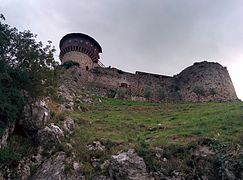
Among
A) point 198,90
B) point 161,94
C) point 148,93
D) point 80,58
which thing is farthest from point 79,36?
point 198,90

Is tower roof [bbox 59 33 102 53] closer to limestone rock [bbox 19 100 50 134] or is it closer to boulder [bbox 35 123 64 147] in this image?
limestone rock [bbox 19 100 50 134]

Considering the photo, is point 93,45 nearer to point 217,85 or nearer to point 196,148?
point 217,85

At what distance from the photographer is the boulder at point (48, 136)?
17.4 metres

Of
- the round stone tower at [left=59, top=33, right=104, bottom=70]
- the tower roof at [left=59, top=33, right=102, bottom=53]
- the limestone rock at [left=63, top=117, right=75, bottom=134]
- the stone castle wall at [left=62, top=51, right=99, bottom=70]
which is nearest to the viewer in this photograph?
the limestone rock at [left=63, top=117, right=75, bottom=134]

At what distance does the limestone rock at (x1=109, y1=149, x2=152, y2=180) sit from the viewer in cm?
1485

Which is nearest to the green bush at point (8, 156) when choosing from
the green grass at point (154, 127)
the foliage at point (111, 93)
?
the green grass at point (154, 127)

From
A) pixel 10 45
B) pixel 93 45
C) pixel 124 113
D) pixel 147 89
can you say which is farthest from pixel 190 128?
pixel 93 45

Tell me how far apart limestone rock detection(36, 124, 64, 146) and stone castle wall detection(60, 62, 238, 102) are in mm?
20852

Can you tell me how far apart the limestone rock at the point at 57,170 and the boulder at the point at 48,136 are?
1031 millimetres

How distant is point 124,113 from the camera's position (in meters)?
28.5

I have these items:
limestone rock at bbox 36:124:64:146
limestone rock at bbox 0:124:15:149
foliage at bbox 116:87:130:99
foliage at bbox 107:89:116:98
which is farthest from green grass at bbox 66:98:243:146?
foliage at bbox 116:87:130:99

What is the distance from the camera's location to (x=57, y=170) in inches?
613

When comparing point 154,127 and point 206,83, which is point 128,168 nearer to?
point 154,127

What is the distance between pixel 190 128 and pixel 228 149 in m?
4.71
